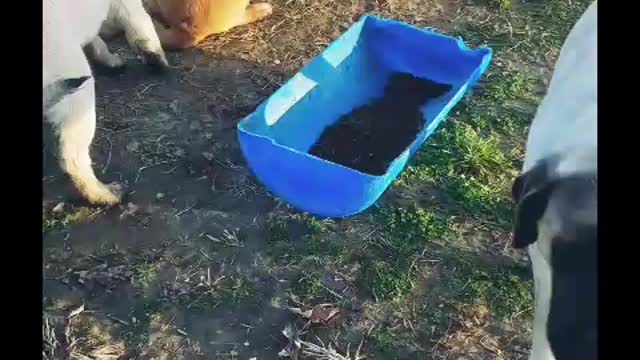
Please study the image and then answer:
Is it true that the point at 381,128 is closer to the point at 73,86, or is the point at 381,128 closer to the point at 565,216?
the point at 73,86

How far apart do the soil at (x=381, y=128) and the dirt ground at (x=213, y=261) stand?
0.65 feet

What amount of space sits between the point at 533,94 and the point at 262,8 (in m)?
1.68

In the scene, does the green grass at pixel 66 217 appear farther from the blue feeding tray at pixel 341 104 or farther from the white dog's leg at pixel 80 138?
the blue feeding tray at pixel 341 104

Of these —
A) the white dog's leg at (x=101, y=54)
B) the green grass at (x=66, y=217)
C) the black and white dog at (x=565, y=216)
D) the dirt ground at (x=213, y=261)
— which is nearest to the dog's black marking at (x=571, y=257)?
the black and white dog at (x=565, y=216)

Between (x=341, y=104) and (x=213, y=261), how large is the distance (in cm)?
118

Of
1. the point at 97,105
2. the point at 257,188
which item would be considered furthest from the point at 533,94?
the point at 97,105

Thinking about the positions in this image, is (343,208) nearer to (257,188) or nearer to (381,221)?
(381,221)

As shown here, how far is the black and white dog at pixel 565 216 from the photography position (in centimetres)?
230

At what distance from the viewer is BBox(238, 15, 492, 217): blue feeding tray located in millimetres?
3686

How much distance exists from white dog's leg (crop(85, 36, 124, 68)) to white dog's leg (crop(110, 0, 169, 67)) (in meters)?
0.12

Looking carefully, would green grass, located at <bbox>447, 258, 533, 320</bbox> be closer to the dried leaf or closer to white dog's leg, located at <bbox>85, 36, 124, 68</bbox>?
the dried leaf

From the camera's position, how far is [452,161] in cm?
429

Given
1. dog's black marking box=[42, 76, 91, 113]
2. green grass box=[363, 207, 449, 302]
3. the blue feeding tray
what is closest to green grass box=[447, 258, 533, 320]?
green grass box=[363, 207, 449, 302]
